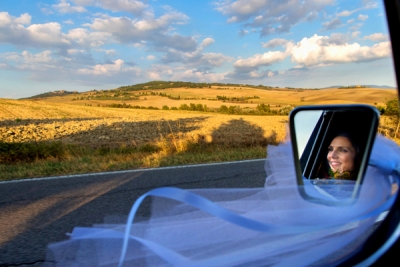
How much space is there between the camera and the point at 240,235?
176cm

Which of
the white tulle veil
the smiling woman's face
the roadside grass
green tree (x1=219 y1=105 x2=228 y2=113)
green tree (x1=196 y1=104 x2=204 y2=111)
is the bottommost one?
the roadside grass

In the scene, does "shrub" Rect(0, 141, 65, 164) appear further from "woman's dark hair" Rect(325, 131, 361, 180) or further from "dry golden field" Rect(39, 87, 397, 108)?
"woman's dark hair" Rect(325, 131, 361, 180)

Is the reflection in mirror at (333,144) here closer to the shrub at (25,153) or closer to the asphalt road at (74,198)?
the asphalt road at (74,198)

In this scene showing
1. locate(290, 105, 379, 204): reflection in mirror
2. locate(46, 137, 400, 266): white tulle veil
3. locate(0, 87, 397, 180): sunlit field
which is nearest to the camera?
locate(46, 137, 400, 266): white tulle veil

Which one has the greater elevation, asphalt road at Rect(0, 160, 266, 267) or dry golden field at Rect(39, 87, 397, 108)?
dry golden field at Rect(39, 87, 397, 108)

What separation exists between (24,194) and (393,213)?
497 centimetres

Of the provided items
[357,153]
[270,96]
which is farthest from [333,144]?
[270,96]

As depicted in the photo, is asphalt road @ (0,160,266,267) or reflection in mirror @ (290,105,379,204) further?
asphalt road @ (0,160,266,267)

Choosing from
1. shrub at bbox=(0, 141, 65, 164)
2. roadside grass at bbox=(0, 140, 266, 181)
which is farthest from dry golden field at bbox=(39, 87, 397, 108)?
shrub at bbox=(0, 141, 65, 164)

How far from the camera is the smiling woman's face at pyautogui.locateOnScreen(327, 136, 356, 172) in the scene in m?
2.01

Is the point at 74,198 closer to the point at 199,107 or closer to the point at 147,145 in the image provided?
the point at 147,145

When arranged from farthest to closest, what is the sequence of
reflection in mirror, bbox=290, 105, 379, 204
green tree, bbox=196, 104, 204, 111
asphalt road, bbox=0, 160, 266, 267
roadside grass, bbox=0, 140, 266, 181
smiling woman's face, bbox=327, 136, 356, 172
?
green tree, bbox=196, 104, 204, 111 < roadside grass, bbox=0, 140, 266, 181 < asphalt road, bbox=0, 160, 266, 267 < smiling woman's face, bbox=327, 136, 356, 172 < reflection in mirror, bbox=290, 105, 379, 204

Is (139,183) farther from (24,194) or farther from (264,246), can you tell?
(264,246)

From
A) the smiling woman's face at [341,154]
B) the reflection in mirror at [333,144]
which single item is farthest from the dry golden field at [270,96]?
the smiling woman's face at [341,154]
